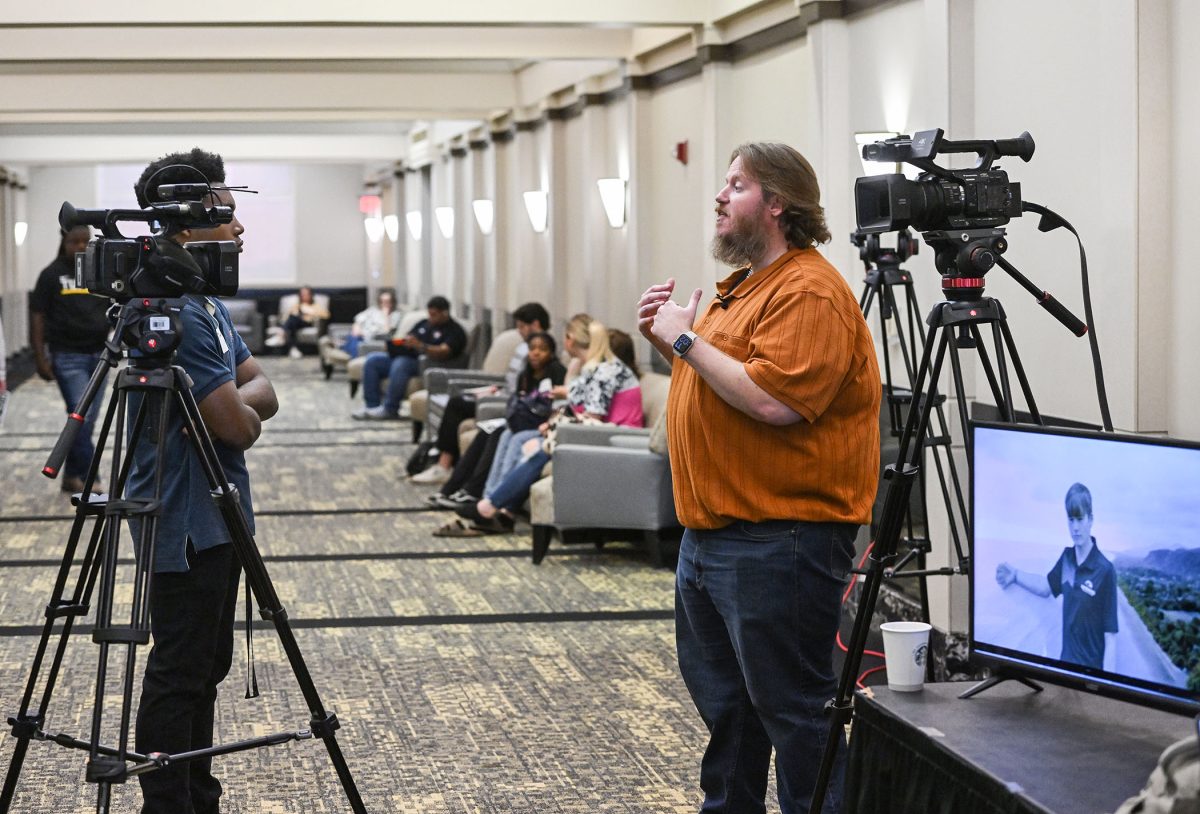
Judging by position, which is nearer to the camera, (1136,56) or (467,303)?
(1136,56)

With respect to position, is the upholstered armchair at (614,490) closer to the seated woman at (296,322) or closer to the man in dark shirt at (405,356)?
the man in dark shirt at (405,356)

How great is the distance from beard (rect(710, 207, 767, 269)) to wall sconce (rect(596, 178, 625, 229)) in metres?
7.41

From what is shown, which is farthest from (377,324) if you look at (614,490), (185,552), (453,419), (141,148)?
(185,552)

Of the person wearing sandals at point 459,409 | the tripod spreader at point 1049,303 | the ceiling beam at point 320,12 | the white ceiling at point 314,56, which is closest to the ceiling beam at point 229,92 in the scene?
the white ceiling at point 314,56

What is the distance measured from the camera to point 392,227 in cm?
2255

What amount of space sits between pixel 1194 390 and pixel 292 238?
2225cm

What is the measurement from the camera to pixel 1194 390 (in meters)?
3.84

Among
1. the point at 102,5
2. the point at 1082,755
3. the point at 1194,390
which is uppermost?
the point at 102,5

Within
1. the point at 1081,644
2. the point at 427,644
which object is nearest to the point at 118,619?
the point at 427,644

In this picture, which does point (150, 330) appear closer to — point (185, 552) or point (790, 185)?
point (185, 552)

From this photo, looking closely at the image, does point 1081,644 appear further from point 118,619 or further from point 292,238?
point 292,238

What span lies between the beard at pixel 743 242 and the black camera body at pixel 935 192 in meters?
0.19

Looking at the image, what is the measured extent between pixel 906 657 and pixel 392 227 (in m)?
20.4

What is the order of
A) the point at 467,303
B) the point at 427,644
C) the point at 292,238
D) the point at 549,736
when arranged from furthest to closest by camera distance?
Answer: 1. the point at 292,238
2. the point at 467,303
3. the point at 427,644
4. the point at 549,736
